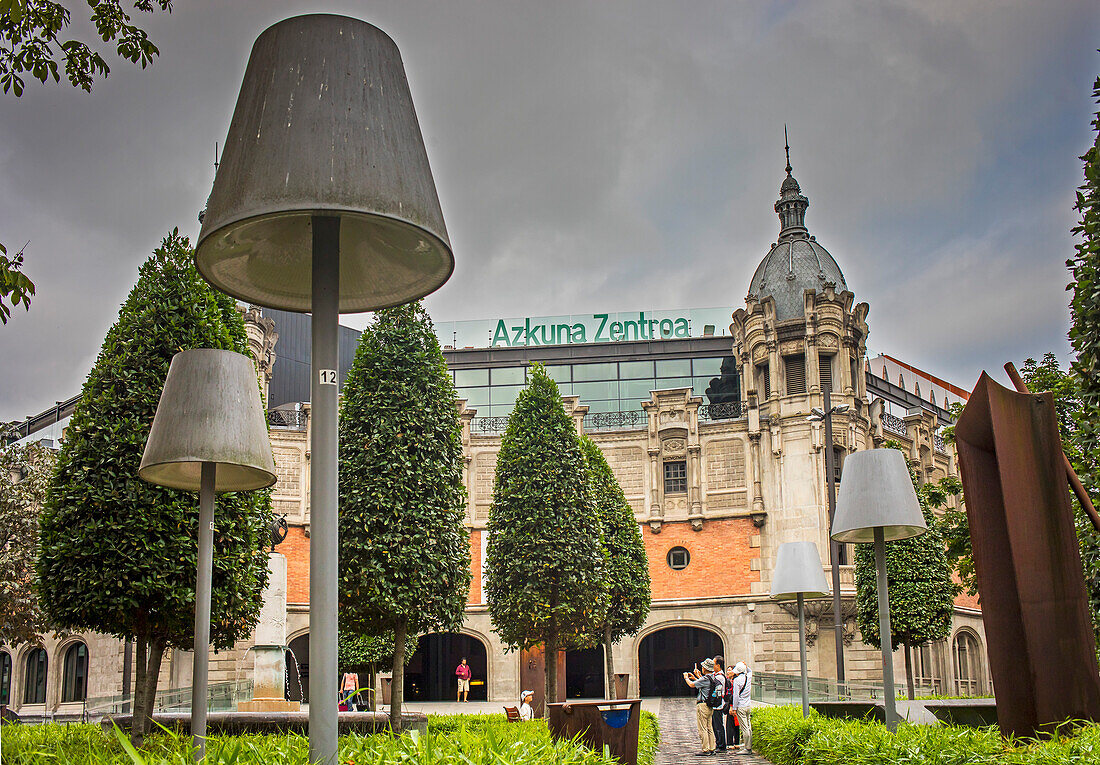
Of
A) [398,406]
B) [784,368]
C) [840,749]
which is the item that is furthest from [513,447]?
[784,368]

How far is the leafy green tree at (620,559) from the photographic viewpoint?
1014 inches

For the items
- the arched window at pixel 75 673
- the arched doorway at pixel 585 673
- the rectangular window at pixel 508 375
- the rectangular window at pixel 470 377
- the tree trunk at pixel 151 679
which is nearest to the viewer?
the tree trunk at pixel 151 679

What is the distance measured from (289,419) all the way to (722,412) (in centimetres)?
1727

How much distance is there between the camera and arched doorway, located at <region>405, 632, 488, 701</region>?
39.5m

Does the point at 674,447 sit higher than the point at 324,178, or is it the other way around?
the point at 674,447

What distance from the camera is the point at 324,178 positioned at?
4816mm

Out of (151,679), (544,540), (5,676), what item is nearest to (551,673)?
(544,540)

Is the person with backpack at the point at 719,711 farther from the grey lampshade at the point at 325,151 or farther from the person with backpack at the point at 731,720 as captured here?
the grey lampshade at the point at 325,151

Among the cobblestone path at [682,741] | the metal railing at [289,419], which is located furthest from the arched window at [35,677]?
the cobblestone path at [682,741]

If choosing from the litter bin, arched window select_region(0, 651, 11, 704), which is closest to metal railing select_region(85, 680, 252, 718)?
the litter bin

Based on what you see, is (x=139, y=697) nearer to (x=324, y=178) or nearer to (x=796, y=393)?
(x=324, y=178)

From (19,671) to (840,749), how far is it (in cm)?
3633

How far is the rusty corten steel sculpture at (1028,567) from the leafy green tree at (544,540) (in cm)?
1216

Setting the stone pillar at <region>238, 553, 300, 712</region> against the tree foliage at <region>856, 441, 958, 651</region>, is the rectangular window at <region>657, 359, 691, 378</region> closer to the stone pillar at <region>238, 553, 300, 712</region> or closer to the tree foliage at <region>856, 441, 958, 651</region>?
the tree foliage at <region>856, 441, 958, 651</region>
